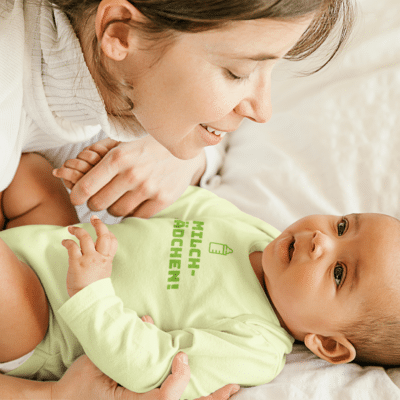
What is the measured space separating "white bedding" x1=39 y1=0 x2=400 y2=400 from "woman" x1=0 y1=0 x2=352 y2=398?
347 millimetres

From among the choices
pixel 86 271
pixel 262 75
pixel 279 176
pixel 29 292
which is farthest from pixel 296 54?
pixel 29 292

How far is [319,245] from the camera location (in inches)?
35.0

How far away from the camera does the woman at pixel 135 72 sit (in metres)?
0.60

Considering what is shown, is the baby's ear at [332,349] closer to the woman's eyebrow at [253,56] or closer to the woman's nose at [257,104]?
the woman's nose at [257,104]

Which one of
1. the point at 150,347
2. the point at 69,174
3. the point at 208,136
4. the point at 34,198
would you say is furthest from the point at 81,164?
the point at 150,347

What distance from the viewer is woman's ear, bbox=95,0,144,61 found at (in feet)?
2.01

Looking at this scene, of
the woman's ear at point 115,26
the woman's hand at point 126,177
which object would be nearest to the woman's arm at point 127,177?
the woman's hand at point 126,177

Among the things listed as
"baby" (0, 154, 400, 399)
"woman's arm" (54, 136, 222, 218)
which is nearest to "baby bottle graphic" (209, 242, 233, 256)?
"baby" (0, 154, 400, 399)

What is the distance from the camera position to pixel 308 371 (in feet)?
2.96

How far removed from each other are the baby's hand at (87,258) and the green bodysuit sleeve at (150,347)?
0.02 meters

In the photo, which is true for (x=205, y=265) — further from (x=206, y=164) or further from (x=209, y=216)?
(x=206, y=164)

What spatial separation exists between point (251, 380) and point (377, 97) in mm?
857

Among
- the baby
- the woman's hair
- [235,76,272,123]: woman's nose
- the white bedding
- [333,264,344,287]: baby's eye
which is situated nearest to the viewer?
the woman's hair

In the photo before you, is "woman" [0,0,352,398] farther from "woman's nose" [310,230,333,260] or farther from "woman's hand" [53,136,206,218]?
"woman's nose" [310,230,333,260]
